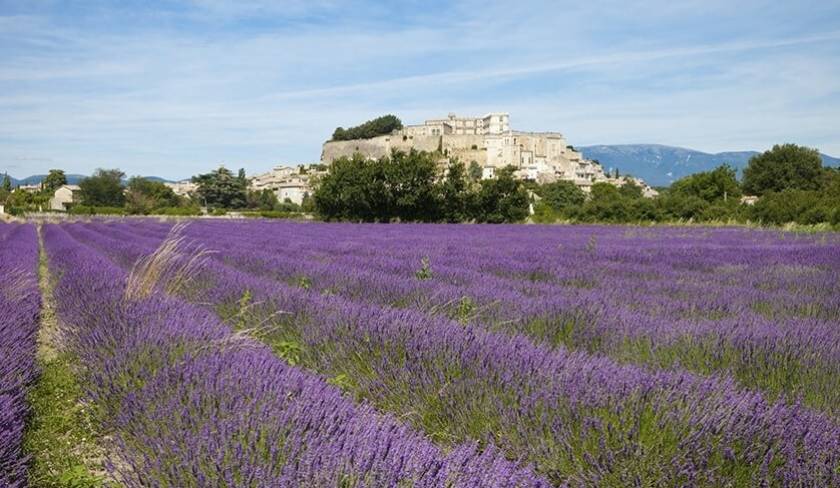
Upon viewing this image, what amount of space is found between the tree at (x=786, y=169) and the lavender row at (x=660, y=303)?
63.5m

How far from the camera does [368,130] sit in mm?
128125

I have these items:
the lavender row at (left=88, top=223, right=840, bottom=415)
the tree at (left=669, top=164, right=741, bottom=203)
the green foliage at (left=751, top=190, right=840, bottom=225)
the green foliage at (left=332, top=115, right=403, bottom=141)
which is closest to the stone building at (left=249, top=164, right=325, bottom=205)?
the green foliage at (left=332, top=115, right=403, bottom=141)

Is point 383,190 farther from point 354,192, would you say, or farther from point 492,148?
point 492,148

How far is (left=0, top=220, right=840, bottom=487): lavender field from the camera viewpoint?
1.86 meters

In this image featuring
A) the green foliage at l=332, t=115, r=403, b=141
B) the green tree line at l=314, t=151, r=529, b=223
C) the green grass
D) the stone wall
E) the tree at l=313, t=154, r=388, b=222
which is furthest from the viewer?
the green foliage at l=332, t=115, r=403, b=141

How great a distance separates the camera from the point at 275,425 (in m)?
1.98

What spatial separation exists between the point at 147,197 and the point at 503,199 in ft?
184

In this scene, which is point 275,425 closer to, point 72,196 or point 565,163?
point 72,196

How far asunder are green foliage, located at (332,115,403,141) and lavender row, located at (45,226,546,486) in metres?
126

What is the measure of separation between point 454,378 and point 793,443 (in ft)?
4.41

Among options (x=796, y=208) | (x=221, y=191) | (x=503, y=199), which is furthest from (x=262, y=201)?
(x=796, y=208)

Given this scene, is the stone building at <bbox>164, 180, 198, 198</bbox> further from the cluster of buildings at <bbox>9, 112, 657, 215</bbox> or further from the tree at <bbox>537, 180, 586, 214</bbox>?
the tree at <bbox>537, 180, 586, 214</bbox>

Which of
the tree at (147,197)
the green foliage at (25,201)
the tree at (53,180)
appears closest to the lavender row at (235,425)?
the tree at (147,197)

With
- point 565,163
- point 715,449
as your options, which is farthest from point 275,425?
point 565,163
